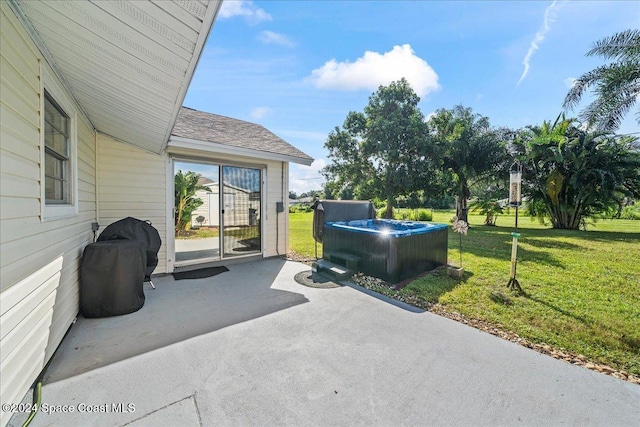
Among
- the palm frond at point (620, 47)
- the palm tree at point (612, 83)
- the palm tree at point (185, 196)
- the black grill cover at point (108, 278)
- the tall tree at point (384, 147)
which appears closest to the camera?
the black grill cover at point (108, 278)

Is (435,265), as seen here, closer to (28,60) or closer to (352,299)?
(352,299)

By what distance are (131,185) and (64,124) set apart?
196 centimetres

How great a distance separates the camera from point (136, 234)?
12.8 feet

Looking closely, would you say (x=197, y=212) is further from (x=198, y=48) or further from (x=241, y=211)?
(x=198, y=48)

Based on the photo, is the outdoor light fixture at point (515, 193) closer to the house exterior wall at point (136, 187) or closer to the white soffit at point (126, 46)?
the white soffit at point (126, 46)

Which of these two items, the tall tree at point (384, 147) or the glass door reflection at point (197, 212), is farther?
the tall tree at point (384, 147)

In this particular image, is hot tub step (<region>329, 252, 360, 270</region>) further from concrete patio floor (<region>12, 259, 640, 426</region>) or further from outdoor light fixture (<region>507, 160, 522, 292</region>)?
outdoor light fixture (<region>507, 160, 522, 292</region>)

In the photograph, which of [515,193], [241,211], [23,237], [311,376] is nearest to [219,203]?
[241,211]

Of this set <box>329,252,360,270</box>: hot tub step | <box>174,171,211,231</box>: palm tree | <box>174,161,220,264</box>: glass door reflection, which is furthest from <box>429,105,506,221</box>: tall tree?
<box>174,171,211,231</box>: palm tree

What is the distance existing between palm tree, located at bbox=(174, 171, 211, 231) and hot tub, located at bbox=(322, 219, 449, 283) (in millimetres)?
3401

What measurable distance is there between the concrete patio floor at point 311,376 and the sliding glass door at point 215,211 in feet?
9.14

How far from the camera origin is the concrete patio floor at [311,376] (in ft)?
5.89

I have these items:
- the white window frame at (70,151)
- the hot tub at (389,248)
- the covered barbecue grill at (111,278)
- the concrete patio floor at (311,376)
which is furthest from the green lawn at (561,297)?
the white window frame at (70,151)

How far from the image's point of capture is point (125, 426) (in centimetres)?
169
